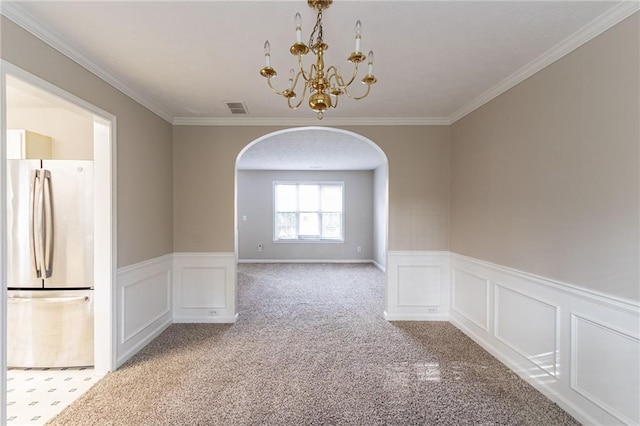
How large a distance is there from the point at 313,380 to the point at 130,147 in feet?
8.88

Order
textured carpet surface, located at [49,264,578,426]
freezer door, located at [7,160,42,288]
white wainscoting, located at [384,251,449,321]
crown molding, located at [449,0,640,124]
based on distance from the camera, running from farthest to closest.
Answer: white wainscoting, located at [384,251,449,321]
freezer door, located at [7,160,42,288]
textured carpet surface, located at [49,264,578,426]
crown molding, located at [449,0,640,124]

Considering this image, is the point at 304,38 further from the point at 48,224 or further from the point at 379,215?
the point at 379,215

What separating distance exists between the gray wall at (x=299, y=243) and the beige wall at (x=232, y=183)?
450 centimetres

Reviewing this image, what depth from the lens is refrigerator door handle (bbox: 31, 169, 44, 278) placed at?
8.57 ft

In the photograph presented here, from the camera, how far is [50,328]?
107 inches

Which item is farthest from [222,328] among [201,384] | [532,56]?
[532,56]

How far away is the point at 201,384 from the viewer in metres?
2.50

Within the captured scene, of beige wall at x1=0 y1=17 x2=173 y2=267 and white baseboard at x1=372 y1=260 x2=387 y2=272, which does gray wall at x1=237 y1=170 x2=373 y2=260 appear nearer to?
white baseboard at x1=372 y1=260 x2=387 y2=272

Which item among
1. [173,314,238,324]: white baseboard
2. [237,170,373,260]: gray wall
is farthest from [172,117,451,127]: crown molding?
[237,170,373,260]: gray wall

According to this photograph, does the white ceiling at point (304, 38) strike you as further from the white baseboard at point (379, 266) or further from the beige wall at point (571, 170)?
the white baseboard at point (379, 266)

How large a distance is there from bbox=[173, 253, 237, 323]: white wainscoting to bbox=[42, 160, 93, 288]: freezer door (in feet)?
3.79

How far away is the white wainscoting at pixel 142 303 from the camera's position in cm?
284

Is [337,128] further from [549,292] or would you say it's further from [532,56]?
[549,292]

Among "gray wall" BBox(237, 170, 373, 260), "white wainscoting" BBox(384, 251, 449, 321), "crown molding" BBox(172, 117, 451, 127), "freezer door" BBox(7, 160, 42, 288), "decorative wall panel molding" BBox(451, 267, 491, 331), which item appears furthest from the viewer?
"gray wall" BBox(237, 170, 373, 260)
